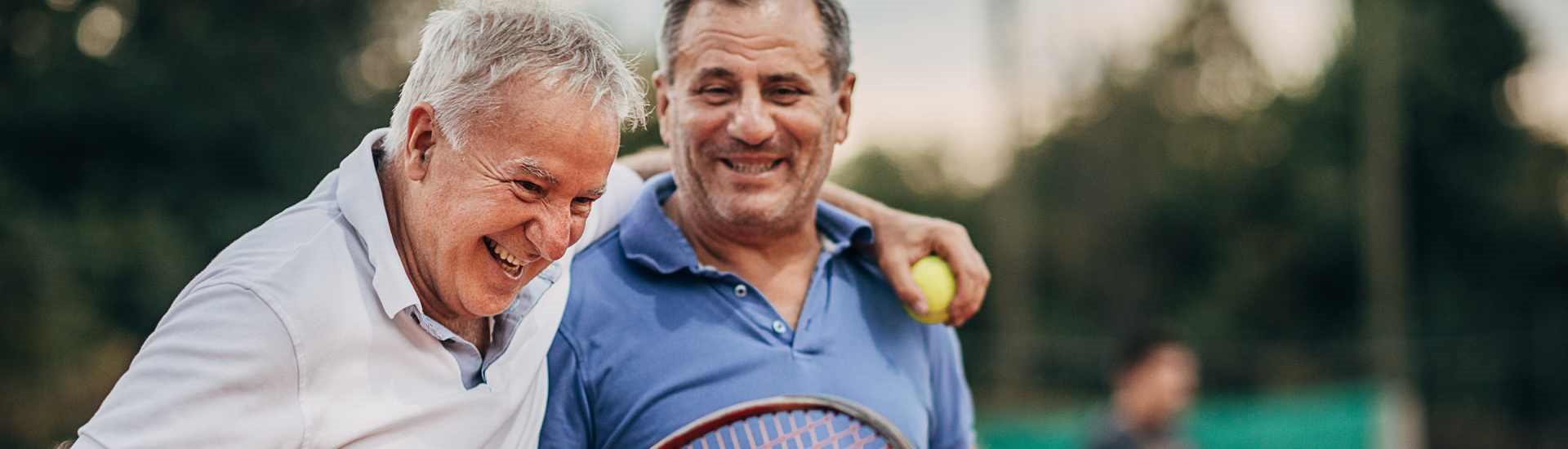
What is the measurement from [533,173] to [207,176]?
1433cm

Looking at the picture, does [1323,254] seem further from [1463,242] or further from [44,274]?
[44,274]

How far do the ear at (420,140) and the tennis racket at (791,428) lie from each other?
2.07 ft

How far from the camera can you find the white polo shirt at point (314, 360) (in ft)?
6.99

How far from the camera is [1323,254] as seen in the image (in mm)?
24172

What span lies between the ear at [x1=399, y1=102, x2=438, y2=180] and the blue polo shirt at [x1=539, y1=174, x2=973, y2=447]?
61 cm

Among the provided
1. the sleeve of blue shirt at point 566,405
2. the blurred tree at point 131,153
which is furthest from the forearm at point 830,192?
the blurred tree at point 131,153

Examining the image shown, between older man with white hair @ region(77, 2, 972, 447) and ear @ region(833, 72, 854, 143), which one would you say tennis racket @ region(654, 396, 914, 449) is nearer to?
older man with white hair @ region(77, 2, 972, 447)

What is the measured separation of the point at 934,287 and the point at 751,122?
21.8 inches

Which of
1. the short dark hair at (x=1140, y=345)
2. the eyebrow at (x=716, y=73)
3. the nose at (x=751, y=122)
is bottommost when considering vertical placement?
the nose at (x=751, y=122)

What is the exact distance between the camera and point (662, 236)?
312cm

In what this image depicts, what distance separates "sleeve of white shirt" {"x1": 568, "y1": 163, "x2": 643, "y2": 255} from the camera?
312 cm

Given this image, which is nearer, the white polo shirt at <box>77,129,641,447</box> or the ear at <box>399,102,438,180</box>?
the white polo shirt at <box>77,129,641,447</box>

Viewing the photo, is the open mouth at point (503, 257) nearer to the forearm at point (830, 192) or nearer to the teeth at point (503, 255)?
the teeth at point (503, 255)

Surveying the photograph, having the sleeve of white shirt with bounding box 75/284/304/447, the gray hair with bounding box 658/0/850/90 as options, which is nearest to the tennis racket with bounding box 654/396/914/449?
the sleeve of white shirt with bounding box 75/284/304/447
